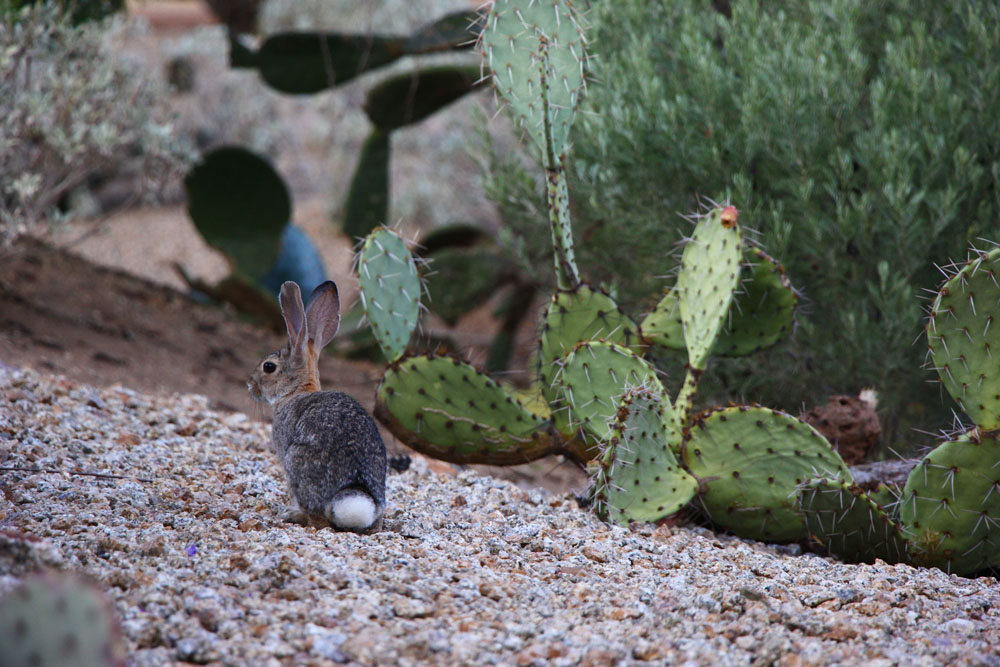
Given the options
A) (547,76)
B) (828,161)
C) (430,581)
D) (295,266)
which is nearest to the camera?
(430,581)

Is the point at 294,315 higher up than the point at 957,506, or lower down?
higher up

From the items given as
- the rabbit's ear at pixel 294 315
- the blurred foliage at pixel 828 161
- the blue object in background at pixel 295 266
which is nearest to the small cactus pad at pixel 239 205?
the blue object in background at pixel 295 266

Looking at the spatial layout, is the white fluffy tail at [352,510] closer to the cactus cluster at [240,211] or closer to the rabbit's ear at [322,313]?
the rabbit's ear at [322,313]

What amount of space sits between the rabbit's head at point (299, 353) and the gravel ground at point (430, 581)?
0.36 meters

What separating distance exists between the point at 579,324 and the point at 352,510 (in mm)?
1628

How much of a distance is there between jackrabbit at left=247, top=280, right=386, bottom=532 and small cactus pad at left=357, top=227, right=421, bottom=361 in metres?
0.63

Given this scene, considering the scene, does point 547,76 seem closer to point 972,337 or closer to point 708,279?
point 708,279

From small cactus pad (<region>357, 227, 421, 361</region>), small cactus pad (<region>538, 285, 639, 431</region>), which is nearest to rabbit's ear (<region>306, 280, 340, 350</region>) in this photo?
small cactus pad (<region>357, 227, 421, 361</region>)

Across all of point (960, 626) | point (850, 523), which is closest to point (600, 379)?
point (850, 523)

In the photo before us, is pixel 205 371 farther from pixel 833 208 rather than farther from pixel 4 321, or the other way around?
pixel 833 208

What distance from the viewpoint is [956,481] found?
351 centimetres

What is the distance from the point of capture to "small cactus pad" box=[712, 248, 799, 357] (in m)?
4.21

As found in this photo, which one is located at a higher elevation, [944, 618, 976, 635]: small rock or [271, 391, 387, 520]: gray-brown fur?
[271, 391, 387, 520]: gray-brown fur

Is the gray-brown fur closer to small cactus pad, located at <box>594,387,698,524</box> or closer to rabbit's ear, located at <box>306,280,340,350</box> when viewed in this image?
rabbit's ear, located at <box>306,280,340,350</box>
